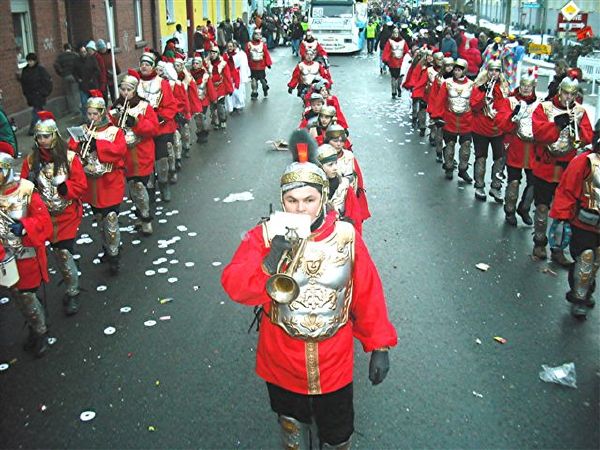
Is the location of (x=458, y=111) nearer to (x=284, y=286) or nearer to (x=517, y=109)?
(x=517, y=109)

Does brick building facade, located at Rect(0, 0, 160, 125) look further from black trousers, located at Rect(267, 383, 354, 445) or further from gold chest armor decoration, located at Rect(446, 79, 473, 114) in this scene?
A: black trousers, located at Rect(267, 383, 354, 445)

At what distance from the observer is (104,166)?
22.8 ft

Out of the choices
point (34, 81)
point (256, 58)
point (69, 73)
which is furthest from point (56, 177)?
point (256, 58)

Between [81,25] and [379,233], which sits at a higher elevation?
[81,25]

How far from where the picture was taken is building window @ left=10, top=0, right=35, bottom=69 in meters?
15.6

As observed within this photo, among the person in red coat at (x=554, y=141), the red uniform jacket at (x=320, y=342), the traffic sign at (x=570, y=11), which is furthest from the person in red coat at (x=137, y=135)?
the traffic sign at (x=570, y=11)

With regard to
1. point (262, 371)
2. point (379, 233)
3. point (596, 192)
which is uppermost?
point (596, 192)

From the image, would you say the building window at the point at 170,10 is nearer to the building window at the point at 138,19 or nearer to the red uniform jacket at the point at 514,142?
the building window at the point at 138,19

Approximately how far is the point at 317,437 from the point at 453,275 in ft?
12.1

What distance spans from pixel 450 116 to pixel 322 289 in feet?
25.4

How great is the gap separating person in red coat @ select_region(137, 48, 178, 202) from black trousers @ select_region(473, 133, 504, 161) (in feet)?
14.1

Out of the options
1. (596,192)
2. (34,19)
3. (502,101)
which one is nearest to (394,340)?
(596,192)

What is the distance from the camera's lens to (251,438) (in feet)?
14.8

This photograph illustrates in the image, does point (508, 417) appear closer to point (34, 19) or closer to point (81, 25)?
point (34, 19)
